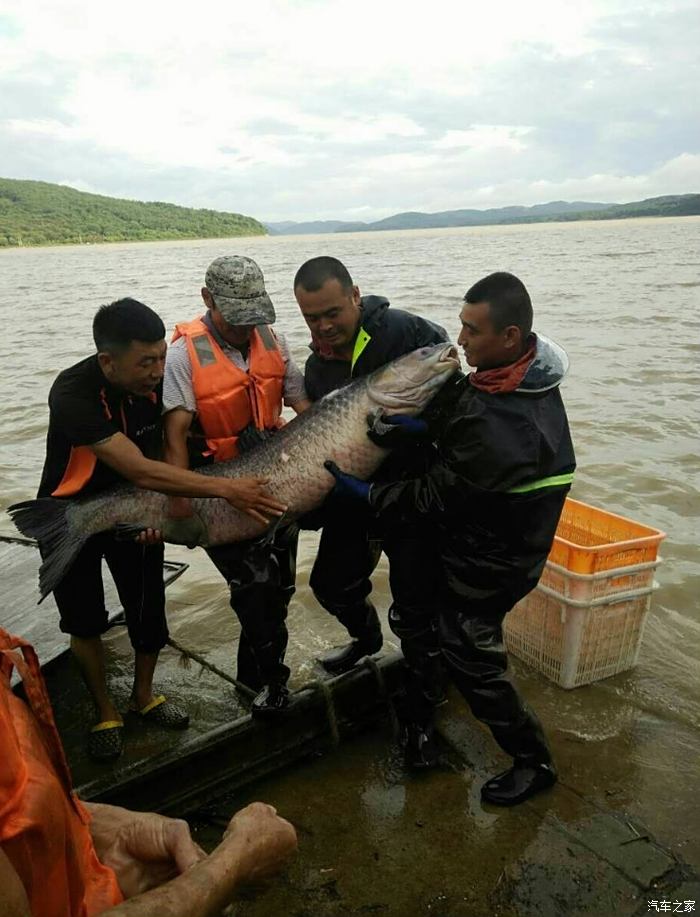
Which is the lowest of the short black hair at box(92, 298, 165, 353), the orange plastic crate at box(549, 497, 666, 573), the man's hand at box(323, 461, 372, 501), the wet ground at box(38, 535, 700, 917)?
the wet ground at box(38, 535, 700, 917)

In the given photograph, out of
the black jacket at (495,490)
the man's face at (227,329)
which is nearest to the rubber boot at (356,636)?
the black jacket at (495,490)

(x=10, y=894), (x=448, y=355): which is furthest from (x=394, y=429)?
(x=10, y=894)

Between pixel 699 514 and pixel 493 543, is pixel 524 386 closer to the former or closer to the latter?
pixel 493 543

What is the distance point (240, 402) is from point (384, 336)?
2.62 feet

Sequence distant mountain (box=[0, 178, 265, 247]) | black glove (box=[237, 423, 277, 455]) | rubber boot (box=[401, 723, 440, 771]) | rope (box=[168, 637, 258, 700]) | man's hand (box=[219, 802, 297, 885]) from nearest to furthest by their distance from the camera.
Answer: man's hand (box=[219, 802, 297, 885])
rubber boot (box=[401, 723, 440, 771])
black glove (box=[237, 423, 277, 455])
rope (box=[168, 637, 258, 700])
distant mountain (box=[0, 178, 265, 247])

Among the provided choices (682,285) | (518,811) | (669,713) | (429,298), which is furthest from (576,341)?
(518,811)

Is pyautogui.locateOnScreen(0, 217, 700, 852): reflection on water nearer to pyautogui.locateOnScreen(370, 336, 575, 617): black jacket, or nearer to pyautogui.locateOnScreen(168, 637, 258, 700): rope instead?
pyautogui.locateOnScreen(168, 637, 258, 700): rope

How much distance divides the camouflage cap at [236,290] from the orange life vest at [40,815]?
1.94 m

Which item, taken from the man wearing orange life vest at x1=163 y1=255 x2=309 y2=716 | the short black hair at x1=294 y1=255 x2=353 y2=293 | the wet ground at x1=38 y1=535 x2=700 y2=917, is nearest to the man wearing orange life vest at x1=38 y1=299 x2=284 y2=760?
the man wearing orange life vest at x1=163 y1=255 x2=309 y2=716

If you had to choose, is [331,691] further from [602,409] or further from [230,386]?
[602,409]

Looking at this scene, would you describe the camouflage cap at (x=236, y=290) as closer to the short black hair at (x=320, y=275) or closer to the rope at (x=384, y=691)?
the short black hair at (x=320, y=275)

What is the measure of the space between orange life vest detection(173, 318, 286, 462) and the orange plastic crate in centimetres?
167

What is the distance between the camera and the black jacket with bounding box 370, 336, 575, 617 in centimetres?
289

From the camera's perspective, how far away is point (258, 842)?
2.02 m
